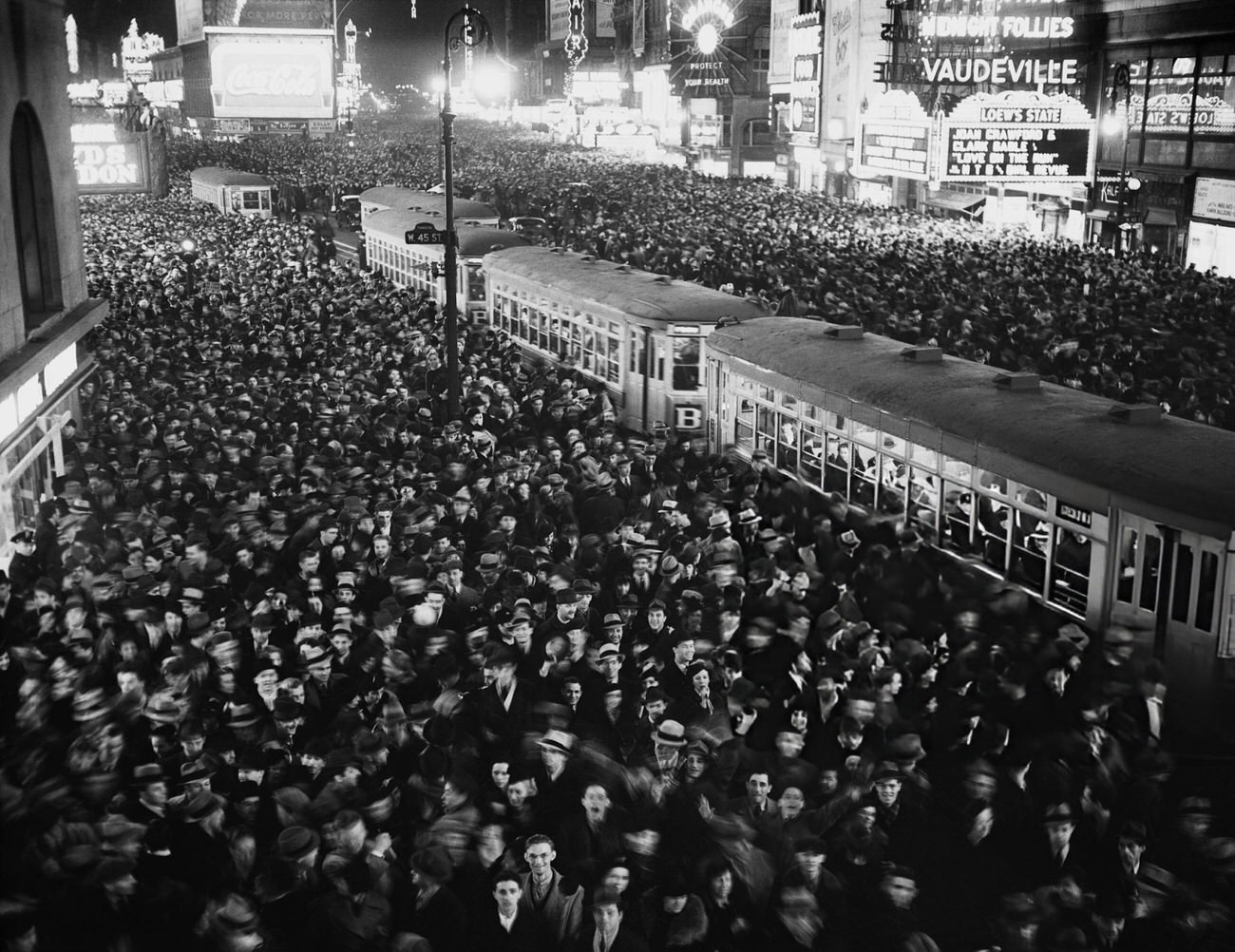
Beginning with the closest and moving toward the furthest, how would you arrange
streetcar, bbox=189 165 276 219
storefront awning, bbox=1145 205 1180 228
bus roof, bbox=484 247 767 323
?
bus roof, bbox=484 247 767 323 → storefront awning, bbox=1145 205 1180 228 → streetcar, bbox=189 165 276 219

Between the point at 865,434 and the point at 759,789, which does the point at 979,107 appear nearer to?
the point at 865,434

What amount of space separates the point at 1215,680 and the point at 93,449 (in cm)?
1107

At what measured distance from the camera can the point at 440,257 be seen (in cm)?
2869

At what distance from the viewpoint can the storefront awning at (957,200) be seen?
48844mm

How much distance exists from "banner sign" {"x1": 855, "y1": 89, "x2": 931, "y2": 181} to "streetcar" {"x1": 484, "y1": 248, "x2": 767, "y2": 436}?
46.2 ft

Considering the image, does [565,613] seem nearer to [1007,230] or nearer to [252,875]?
[252,875]

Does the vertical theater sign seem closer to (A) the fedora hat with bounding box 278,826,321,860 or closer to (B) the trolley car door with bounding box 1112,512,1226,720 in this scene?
(B) the trolley car door with bounding box 1112,512,1226,720

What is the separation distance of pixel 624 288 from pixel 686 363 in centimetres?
208

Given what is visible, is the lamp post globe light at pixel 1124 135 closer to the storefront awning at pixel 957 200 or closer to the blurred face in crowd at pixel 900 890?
the storefront awning at pixel 957 200

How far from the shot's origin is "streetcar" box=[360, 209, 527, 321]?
93.9 ft

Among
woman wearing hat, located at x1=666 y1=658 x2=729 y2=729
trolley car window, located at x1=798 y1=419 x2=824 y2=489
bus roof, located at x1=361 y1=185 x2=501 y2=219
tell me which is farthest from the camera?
bus roof, located at x1=361 y1=185 x2=501 y2=219

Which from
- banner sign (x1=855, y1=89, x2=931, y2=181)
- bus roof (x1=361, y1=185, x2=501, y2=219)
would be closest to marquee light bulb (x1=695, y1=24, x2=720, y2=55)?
banner sign (x1=855, y1=89, x2=931, y2=181)

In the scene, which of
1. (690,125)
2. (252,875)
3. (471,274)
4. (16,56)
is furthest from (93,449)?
(690,125)

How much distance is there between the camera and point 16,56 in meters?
14.9
